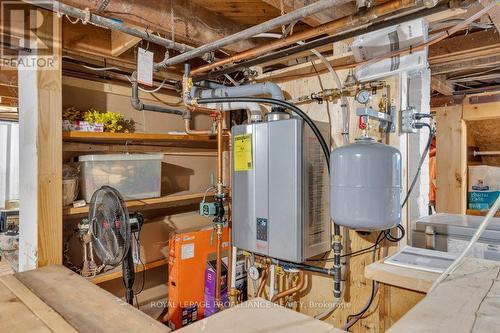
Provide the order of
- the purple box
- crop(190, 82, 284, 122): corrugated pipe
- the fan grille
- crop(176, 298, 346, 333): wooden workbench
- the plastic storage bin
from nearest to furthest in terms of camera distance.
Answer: crop(176, 298, 346, 333): wooden workbench, the fan grille, crop(190, 82, 284, 122): corrugated pipe, the plastic storage bin, the purple box

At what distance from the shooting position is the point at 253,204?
6.12ft

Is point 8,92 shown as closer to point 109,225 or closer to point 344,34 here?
point 109,225

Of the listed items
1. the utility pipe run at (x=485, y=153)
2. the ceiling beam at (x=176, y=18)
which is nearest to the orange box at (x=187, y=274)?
the ceiling beam at (x=176, y=18)

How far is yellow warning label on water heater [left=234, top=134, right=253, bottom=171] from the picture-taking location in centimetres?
187

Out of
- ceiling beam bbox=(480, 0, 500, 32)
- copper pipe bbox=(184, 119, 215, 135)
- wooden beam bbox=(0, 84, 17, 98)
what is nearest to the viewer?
ceiling beam bbox=(480, 0, 500, 32)

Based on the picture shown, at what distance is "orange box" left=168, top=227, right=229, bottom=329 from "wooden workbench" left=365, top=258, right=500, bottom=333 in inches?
60.7

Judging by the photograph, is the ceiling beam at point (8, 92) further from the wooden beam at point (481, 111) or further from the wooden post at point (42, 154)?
the wooden beam at point (481, 111)

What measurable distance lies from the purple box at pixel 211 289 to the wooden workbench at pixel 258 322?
1482 millimetres

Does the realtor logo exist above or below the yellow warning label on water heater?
above

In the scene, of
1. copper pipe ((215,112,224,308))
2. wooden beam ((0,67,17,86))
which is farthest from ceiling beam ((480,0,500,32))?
wooden beam ((0,67,17,86))

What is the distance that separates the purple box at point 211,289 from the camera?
2.39 meters

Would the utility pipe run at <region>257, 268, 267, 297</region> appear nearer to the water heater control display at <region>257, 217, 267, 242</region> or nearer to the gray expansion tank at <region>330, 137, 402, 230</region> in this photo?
the water heater control display at <region>257, 217, 267, 242</region>

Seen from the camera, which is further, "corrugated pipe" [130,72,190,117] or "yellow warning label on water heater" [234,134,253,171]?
"corrugated pipe" [130,72,190,117]

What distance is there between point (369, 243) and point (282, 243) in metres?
0.53
